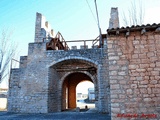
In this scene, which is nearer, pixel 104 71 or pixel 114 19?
pixel 104 71

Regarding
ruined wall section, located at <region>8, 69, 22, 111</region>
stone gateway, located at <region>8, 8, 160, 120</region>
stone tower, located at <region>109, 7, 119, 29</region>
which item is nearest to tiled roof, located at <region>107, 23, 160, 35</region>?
stone gateway, located at <region>8, 8, 160, 120</region>

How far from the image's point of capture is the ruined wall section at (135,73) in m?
4.73

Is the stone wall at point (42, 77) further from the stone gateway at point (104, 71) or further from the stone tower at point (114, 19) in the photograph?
the stone tower at point (114, 19)

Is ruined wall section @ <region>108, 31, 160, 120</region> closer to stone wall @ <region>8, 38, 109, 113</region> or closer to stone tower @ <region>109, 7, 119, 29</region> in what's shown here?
stone wall @ <region>8, 38, 109, 113</region>

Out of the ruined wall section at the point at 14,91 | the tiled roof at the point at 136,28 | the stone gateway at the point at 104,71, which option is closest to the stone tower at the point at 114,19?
the stone gateway at the point at 104,71

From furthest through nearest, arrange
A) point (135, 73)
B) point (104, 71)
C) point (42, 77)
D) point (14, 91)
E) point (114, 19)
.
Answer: point (114, 19)
point (14, 91)
point (42, 77)
point (104, 71)
point (135, 73)

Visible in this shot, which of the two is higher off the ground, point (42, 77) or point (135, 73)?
point (42, 77)

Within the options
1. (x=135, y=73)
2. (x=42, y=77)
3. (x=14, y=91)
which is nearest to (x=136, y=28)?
(x=135, y=73)

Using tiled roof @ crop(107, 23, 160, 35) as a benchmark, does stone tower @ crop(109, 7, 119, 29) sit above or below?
above

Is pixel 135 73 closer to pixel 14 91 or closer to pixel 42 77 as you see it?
pixel 42 77

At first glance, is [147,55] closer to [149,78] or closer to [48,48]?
[149,78]

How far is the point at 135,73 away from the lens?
4.91m

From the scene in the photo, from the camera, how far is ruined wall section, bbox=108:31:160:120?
15.5 feet

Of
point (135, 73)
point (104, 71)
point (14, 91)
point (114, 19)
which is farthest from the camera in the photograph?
point (114, 19)
